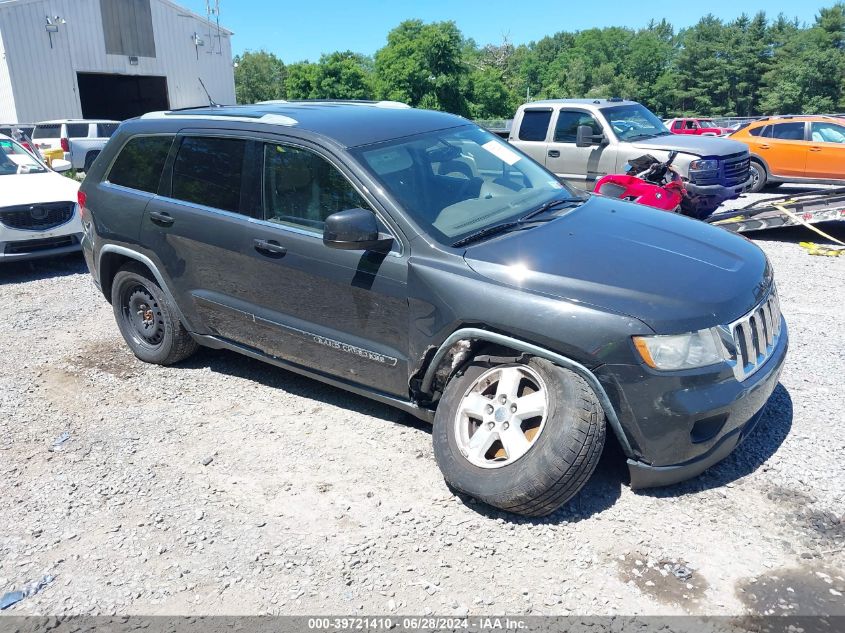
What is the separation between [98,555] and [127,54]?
→ 3016 cm

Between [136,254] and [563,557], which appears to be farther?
[136,254]

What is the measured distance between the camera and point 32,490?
3.75 metres

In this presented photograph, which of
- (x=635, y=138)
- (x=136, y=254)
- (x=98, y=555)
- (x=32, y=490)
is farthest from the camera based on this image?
(x=635, y=138)

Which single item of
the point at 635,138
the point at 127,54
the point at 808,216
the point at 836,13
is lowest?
the point at 808,216

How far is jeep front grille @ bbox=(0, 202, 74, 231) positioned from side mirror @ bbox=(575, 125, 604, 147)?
721 cm

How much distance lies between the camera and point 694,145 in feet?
33.9

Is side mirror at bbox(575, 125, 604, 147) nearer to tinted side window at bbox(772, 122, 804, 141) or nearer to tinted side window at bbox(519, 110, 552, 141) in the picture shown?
tinted side window at bbox(519, 110, 552, 141)

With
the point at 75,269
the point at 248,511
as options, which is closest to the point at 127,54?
the point at 75,269

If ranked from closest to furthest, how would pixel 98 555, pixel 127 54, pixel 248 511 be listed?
pixel 98 555, pixel 248 511, pixel 127 54

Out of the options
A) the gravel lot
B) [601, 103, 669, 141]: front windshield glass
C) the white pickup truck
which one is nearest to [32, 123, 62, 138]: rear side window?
the white pickup truck

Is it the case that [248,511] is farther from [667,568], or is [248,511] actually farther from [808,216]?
[808,216]

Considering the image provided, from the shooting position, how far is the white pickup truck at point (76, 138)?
1802 centimetres

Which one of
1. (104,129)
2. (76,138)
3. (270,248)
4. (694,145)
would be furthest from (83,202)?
(104,129)

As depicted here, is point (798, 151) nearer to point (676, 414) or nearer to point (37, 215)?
point (676, 414)
